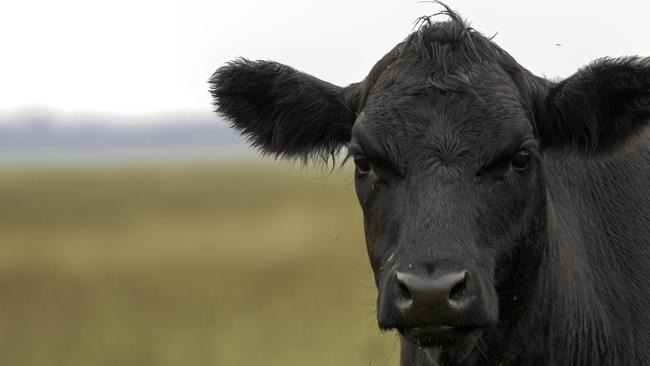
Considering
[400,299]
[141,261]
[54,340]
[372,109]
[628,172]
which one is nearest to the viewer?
[400,299]

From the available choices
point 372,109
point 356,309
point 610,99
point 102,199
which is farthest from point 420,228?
point 102,199

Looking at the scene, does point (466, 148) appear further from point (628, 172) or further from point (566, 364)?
point (628, 172)

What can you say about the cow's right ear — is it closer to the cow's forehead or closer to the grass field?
the cow's forehead

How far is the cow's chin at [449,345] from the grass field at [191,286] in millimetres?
2573

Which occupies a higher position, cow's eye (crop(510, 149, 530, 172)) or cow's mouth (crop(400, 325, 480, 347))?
cow's eye (crop(510, 149, 530, 172))

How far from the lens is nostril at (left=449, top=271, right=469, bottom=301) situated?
467 cm

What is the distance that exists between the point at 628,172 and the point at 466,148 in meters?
1.82

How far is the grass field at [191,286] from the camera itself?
508 inches

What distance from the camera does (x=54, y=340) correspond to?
1327 centimetres

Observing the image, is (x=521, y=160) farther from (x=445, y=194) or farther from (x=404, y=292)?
(x=404, y=292)

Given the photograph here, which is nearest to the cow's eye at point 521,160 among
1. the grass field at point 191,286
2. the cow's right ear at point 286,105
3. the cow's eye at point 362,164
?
the cow's eye at point 362,164

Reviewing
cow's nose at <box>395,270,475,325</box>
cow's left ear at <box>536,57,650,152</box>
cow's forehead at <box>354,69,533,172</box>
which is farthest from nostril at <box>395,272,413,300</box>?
cow's left ear at <box>536,57,650,152</box>

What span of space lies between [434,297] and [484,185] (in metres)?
0.73

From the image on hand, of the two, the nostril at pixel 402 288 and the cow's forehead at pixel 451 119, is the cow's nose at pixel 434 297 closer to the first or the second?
the nostril at pixel 402 288
